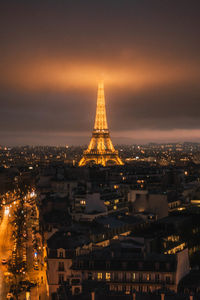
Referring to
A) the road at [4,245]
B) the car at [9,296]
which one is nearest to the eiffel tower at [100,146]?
the road at [4,245]

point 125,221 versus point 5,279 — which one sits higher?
point 125,221

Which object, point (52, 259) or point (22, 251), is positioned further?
point (22, 251)

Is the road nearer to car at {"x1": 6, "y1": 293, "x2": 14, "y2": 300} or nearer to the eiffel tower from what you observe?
car at {"x1": 6, "y1": 293, "x2": 14, "y2": 300}

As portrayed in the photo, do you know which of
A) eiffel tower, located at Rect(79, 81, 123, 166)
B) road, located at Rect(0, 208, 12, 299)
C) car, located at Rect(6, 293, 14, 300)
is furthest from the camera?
eiffel tower, located at Rect(79, 81, 123, 166)

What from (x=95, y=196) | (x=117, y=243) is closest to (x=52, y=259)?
(x=117, y=243)

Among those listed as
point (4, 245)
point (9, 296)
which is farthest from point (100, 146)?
point (9, 296)

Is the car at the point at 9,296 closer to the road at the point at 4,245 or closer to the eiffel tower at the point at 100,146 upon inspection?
the road at the point at 4,245

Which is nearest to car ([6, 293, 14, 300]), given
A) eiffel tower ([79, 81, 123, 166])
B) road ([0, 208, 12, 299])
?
road ([0, 208, 12, 299])

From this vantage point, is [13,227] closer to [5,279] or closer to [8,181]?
[5,279]

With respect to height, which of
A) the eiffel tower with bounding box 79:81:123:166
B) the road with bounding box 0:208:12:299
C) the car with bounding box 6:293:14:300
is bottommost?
the road with bounding box 0:208:12:299
